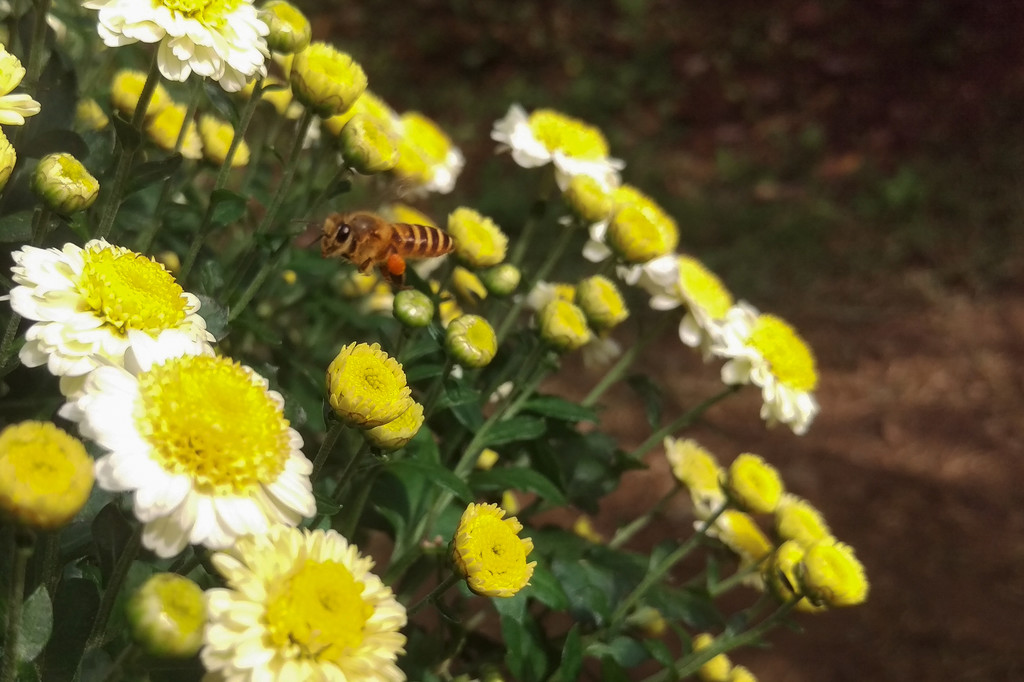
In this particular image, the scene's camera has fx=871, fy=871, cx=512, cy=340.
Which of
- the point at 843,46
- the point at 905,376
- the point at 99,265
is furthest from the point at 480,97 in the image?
the point at 99,265

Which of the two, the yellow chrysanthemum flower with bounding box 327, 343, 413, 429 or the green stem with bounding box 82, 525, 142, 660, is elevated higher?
the yellow chrysanthemum flower with bounding box 327, 343, 413, 429

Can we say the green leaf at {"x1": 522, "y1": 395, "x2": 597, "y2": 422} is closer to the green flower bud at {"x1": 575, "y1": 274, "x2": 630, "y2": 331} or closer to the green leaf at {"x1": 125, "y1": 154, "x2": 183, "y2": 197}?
the green flower bud at {"x1": 575, "y1": 274, "x2": 630, "y2": 331}

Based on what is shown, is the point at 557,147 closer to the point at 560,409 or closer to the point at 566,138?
the point at 566,138

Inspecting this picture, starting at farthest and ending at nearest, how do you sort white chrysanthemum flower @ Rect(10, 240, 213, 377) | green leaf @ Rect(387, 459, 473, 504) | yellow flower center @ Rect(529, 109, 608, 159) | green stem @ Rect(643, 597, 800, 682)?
yellow flower center @ Rect(529, 109, 608, 159), green stem @ Rect(643, 597, 800, 682), green leaf @ Rect(387, 459, 473, 504), white chrysanthemum flower @ Rect(10, 240, 213, 377)

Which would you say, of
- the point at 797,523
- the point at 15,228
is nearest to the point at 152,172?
the point at 15,228

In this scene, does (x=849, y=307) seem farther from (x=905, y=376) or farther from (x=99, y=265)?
(x=99, y=265)

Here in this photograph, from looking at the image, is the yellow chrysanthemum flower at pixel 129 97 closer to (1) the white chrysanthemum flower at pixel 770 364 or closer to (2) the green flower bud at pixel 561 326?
(2) the green flower bud at pixel 561 326

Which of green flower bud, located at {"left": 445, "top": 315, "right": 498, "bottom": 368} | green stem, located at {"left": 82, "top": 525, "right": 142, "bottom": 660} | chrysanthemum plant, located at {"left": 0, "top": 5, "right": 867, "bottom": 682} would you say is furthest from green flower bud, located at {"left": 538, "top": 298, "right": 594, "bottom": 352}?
green stem, located at {"left": 82, "top": 525, "right": 142, "bottom": 660}
